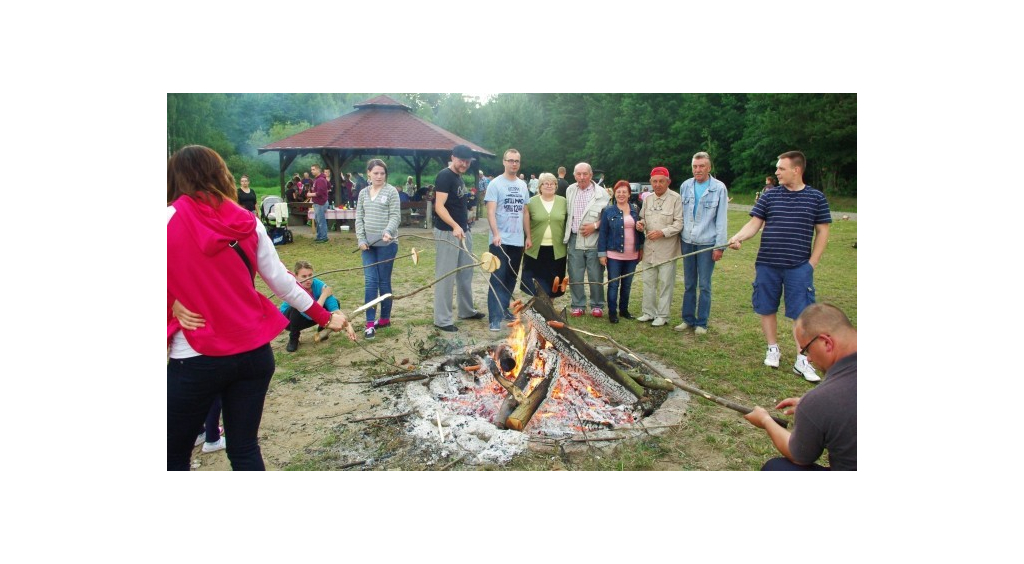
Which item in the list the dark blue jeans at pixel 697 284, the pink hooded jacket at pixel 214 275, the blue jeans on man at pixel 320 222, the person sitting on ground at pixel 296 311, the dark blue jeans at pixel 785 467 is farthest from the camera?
the blue jeans on man at pixel 320 222

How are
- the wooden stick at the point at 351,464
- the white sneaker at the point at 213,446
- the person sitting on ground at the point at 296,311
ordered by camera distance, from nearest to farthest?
the wooden stick at the point at 351,464 → the white sneaker at the point at 213,446 → the person sitting on ground at the point at 296,311

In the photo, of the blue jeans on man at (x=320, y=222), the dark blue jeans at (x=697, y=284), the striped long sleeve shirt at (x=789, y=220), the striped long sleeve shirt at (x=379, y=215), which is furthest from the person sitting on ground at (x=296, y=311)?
the blue jeans on man at (x=320, y=222)

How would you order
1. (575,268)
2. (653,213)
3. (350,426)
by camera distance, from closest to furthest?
(350,426) → (653,213) → (575,268)

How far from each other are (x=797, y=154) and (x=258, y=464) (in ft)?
13.9

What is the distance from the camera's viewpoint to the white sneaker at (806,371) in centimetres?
432

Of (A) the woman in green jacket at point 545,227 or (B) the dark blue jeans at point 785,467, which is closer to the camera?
(B) the dark blue jeans at point 785,467

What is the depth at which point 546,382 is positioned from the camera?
146 inches

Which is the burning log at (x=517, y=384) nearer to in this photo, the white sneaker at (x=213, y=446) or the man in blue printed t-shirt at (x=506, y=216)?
the man in blue printed t-shirt at (x=506, y=216)

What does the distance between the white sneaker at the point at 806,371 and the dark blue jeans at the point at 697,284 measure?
1198 mm

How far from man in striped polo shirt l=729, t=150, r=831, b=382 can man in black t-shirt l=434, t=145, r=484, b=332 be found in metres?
2.52

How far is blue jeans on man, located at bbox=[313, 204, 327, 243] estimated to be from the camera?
1200 cm

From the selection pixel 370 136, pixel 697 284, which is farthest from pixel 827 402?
pixel 370 136
